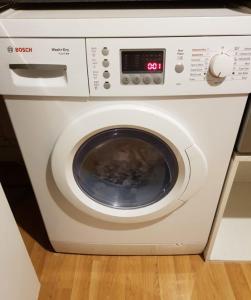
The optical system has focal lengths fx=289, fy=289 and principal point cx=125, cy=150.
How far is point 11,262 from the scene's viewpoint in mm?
755

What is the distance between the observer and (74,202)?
0.86 metres

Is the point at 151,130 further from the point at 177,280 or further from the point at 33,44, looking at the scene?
the point at 177,280

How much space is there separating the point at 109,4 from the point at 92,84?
0.31 metres

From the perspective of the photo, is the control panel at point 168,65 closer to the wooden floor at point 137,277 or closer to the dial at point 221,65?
the dial at point 221,65

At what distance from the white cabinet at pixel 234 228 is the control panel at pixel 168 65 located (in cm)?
40

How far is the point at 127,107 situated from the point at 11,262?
0.50m

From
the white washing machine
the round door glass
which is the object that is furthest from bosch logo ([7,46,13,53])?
the round door glass

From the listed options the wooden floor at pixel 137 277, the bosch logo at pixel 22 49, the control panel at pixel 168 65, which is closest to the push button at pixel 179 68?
the control panel at pixel 168 65

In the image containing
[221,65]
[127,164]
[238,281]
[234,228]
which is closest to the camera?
[221,65]

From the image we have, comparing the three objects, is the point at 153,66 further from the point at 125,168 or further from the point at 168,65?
the point at 125,168

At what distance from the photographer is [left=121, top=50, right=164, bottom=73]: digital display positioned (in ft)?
2.07

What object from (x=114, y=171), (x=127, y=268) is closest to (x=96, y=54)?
(x=114, y=171)

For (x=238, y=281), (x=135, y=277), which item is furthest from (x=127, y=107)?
(x=238, y=281)

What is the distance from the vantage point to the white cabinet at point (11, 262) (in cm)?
71
